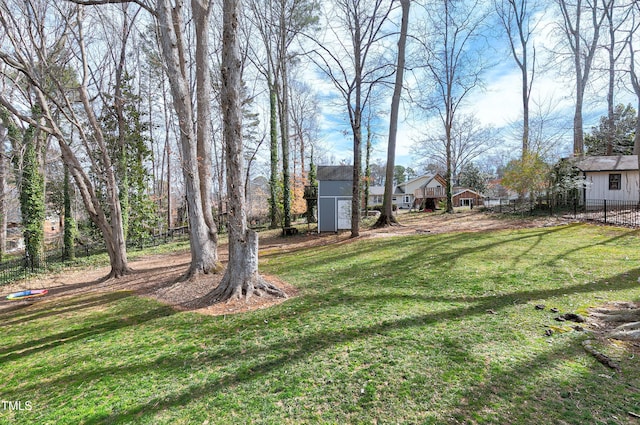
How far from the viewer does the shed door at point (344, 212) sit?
16.2 metres

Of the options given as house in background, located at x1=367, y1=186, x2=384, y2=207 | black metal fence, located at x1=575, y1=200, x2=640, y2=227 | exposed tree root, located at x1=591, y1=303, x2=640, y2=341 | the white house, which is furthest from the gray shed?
house in background, located at x1=367, y1=186, x2=384, y2=207

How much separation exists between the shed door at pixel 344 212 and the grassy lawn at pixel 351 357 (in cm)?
1002

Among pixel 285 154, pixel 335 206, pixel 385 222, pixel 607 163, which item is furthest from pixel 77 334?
pixel 607 163

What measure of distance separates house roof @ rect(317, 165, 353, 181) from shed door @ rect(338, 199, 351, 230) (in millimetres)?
1420

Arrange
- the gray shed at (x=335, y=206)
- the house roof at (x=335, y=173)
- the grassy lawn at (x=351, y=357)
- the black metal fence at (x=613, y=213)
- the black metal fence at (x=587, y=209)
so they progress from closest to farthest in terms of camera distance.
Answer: the grassy lawn at (x=351, y=357) → the black metal fence at (x=613, y=213) → the black metal fence at (x=587, y=209) → the gray shed at (x=335, y=206) → the house roof at (x=335, y=173)

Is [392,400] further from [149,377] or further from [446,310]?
[149,377]

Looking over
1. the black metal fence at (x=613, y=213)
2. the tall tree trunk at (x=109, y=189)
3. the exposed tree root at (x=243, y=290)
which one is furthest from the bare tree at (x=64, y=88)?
the black metal fence at (x=613, y=213)

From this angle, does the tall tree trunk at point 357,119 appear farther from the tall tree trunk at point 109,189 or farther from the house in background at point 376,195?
the house in background at point 376,195

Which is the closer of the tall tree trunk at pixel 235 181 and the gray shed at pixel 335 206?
the tall tree trunk at pixel 235 181

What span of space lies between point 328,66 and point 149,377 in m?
11.0

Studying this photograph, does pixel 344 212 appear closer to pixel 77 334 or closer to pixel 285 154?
pixel 285 154

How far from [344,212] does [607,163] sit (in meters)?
15.9

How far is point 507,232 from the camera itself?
10.2 m

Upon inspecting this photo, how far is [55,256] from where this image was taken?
14.2 metres
